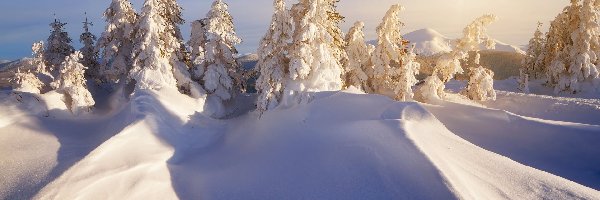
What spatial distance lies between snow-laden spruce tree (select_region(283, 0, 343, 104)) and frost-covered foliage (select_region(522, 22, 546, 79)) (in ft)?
87.3

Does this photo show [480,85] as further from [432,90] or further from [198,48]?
[198,48]

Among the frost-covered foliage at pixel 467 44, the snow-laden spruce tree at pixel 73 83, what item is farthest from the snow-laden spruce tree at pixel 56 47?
the frost-covered foliage at pixel 467 44

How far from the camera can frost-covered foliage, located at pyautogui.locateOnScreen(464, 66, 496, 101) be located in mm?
25219

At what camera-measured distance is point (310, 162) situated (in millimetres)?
12312

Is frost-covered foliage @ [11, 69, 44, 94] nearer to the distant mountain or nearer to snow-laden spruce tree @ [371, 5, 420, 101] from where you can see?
snow-laden spruce tree @ [371, 5, 420, 101]

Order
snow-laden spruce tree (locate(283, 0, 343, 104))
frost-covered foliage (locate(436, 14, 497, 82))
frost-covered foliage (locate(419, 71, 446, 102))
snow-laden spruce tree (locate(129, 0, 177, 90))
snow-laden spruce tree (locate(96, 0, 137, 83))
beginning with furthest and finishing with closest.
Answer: snow-laden spruce tree (locate(96, 0, 137, 83)) < frost-covered foliage (locate(419, 71, 446, 102)) < snow-laden spruce tree (locate(129, 0, 177, 90)) < frost-covered foliage (locate(436, 14, 497, 82)) < snow-laden spruce tree (locate(283, 0, 343, 104))

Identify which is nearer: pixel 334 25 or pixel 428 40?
pixel 334 25

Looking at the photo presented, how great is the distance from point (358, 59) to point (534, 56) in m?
25.4

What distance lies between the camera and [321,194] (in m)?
10.3

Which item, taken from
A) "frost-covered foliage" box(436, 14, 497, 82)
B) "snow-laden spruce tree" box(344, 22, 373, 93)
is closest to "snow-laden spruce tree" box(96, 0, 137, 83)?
"snow-laden spruce tree" box(344, 22, 373, 93)

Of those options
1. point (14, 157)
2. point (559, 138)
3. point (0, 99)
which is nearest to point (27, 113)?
point (0, 99)

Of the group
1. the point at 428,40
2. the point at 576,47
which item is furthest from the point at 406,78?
the point at 428,40

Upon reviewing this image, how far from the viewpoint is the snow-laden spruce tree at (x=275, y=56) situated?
19.9 m

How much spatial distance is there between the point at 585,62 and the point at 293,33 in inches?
903
